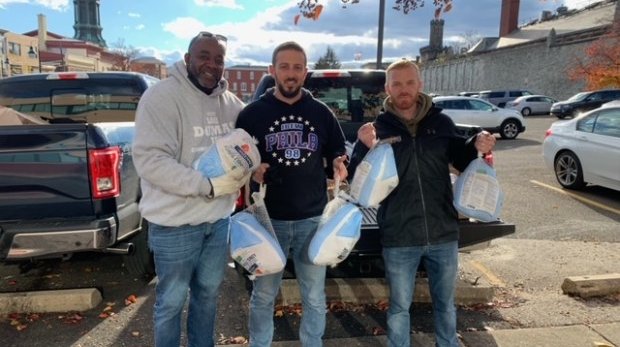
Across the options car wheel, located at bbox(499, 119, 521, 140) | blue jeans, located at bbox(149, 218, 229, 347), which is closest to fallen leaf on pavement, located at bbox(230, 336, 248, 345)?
blue jeans, located at bbox(149, 218, 229, 347)

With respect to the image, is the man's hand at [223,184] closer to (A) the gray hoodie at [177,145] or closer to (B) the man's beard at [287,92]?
(A) the gray hoodie at [177,145]

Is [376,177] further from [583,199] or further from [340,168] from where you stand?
[583,199]

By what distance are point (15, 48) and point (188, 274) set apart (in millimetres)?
66291

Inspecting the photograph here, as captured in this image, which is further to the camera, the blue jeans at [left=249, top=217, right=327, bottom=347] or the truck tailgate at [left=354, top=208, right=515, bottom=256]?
the truck tailgate at [left=354, top=208, right=515, bottom=256]

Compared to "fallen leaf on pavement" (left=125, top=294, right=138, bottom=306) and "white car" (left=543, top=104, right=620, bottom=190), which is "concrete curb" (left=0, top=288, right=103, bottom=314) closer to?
"fallen leaf on pavement" (left=125, top=294, right=138, bottom=306)

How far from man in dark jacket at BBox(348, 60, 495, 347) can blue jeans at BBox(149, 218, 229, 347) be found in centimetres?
94

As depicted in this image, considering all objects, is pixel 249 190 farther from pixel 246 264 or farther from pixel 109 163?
pixel 109 163

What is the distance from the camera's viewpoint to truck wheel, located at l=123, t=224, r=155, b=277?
4.12 metres

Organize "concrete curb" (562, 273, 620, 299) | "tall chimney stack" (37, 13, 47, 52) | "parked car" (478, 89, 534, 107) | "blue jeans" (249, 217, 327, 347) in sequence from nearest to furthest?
"blue jeans" (249, 217, 327, 347) < "concrete curb" (562, 273, 620, 299) < "parked car" (478, 89, 534, 107) < "tall chimney stack" (37, 13, 47, 52)

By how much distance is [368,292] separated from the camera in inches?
156

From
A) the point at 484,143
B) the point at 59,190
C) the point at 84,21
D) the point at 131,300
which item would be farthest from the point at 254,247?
the point at 84,21

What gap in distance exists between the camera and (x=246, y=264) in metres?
2.52

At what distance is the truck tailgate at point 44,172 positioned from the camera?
10.4 feet

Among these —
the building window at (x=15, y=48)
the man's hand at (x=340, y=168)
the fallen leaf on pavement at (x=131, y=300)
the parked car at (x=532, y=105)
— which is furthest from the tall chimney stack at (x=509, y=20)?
the man's hand at (x=340, y=168)
